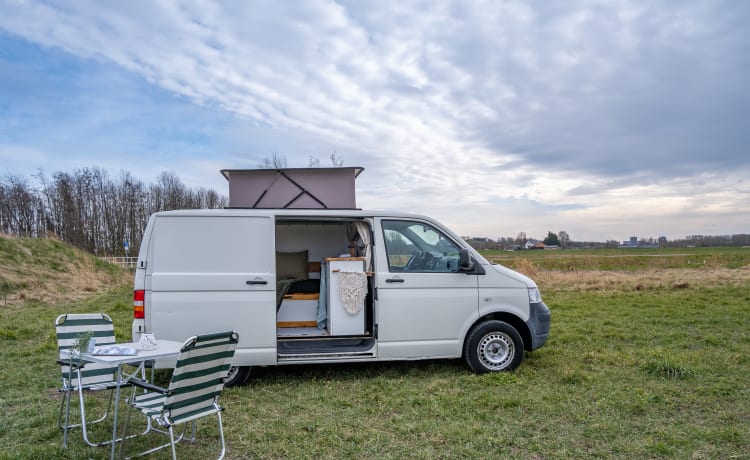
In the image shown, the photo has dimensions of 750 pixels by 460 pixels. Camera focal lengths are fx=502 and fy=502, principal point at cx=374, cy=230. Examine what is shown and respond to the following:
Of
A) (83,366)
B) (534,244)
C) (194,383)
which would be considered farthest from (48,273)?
(534,244)

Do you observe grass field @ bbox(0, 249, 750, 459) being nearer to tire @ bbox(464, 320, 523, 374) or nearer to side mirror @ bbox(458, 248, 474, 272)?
tire @ bbox(464, 320, 523, 374)

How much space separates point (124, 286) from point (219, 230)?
53.4 feet

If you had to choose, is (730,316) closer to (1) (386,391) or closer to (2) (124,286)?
(1) (386,391)

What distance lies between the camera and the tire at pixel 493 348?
611 cm

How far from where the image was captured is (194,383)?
3582 millimetres

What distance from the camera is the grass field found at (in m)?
4.07

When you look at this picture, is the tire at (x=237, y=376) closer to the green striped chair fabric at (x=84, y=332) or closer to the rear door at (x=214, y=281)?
the rear door at (x=214, y=281)

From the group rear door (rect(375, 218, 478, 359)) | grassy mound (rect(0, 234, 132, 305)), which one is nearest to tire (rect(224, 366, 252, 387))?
rear door (rect(375, 218, 478, 359))

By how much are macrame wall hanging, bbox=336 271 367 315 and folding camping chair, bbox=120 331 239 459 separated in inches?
107

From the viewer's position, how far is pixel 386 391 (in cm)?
559

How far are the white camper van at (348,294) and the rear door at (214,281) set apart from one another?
0.01 m

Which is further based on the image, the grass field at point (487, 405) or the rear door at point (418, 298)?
the rear door at point (418, 298)

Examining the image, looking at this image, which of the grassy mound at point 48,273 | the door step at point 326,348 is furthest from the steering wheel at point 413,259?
the grassy mound at point 48,273

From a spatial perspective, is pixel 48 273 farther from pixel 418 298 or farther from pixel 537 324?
pixel 537 324
